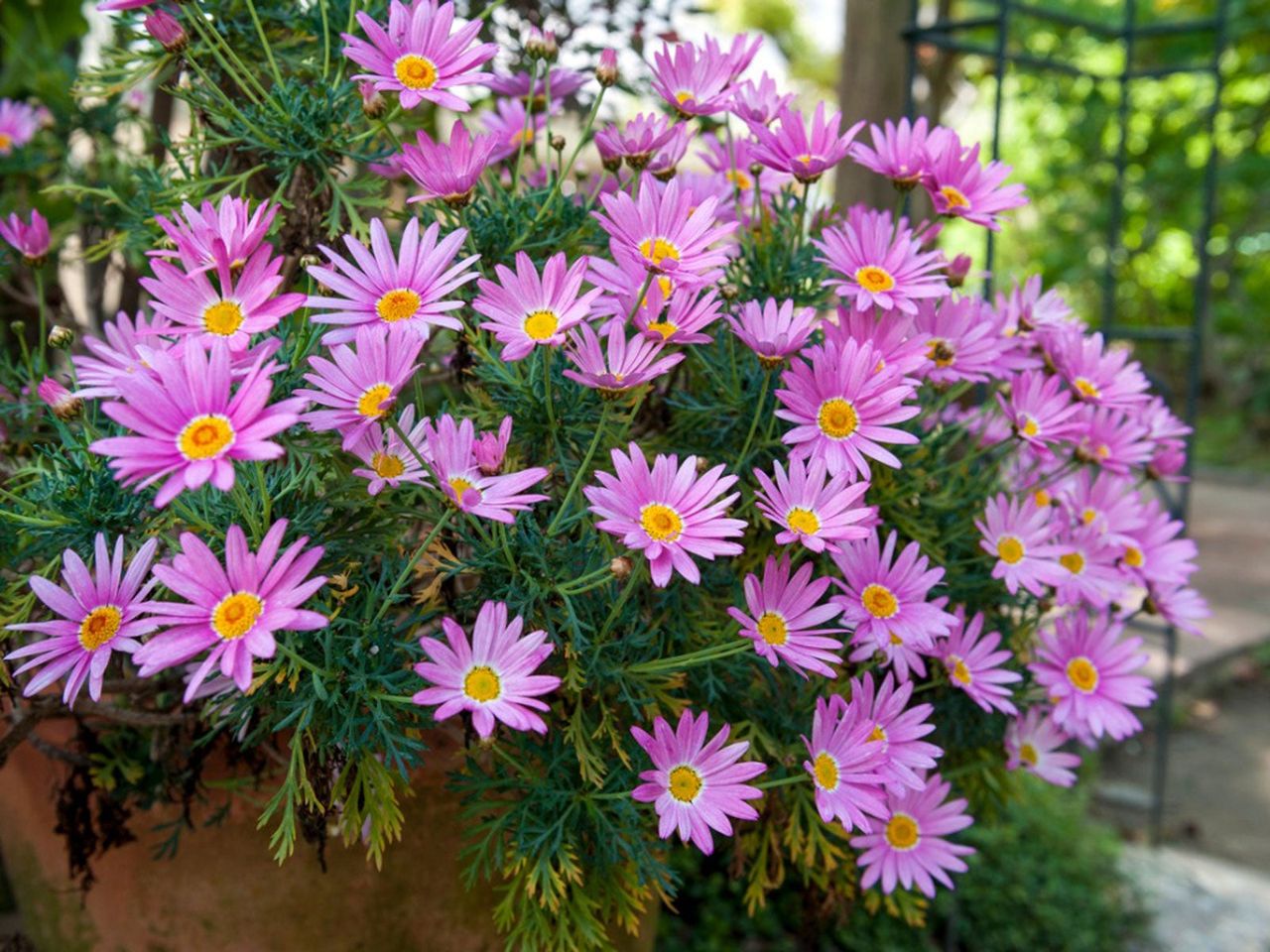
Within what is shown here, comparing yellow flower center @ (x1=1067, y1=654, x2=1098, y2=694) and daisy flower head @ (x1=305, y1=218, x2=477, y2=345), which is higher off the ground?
daisy flower head @ (x1=305, y1=218, x2=477, y2=345)

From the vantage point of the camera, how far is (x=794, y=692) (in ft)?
3.07

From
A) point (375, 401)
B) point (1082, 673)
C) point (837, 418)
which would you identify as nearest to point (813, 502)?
point (837, 418)

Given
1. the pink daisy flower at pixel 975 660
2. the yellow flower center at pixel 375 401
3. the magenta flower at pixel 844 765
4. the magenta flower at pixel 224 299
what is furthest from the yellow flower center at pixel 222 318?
the pink daisy flower at pixel 975 660

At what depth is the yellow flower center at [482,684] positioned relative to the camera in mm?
688

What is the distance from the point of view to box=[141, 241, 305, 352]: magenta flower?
71 cm

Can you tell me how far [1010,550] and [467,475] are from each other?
485 millimetres

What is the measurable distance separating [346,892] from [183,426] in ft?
1.53

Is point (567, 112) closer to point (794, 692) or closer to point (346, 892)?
point (794, 692)

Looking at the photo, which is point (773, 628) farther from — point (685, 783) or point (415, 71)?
point (415, 71)

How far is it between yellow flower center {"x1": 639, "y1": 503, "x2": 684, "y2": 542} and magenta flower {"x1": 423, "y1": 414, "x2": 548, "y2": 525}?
70 millimetres

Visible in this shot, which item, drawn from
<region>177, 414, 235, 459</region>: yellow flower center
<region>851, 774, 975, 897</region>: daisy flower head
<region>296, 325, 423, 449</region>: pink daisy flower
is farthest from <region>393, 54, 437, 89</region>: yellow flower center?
<region>851, 774, 975, 897</region>: daisy flower head

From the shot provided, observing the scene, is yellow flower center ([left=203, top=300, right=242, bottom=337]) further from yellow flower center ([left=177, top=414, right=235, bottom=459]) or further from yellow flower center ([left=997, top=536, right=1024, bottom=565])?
yellow flower center ([left=997, top=536, right=1024, bottom=565])

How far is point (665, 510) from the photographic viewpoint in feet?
2.43

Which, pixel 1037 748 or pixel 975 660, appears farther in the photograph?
pixel 1037 748
